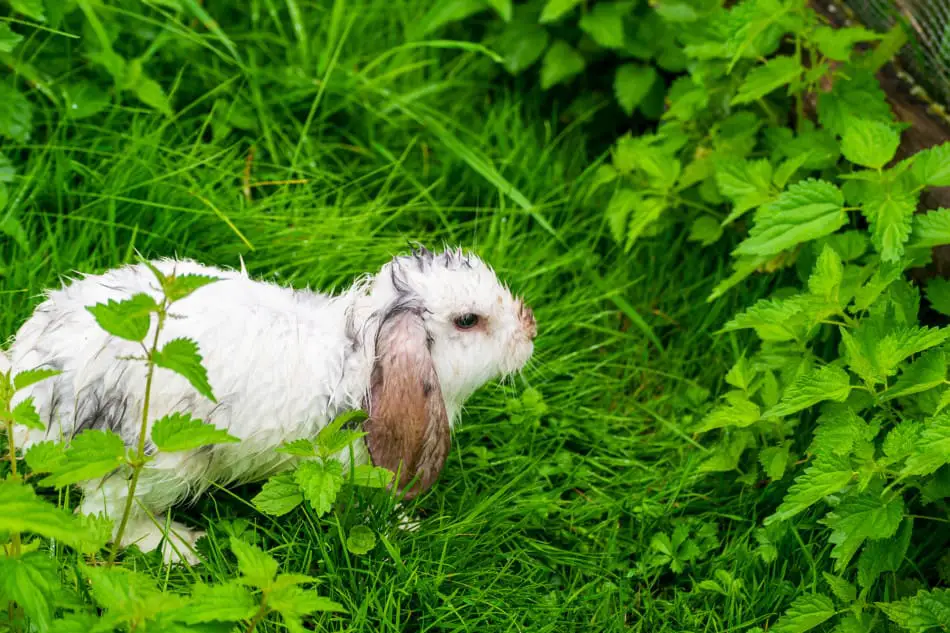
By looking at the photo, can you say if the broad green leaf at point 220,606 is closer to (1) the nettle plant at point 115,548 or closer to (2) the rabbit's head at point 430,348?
(1) the nettle plant at point 115,548

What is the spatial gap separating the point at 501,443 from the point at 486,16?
182 cm

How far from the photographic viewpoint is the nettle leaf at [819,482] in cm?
222

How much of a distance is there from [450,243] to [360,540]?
1.25 m

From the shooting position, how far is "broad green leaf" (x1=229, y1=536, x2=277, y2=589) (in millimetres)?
1810

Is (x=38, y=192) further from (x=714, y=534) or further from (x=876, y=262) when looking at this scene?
(x=876, y=262)

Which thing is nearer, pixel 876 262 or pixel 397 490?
pixel 397 490

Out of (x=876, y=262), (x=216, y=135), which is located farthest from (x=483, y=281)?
(x=216, y=135)

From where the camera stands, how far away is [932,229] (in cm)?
252

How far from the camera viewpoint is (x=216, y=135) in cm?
338

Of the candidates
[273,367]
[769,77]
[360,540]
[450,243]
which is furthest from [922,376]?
[450,243]

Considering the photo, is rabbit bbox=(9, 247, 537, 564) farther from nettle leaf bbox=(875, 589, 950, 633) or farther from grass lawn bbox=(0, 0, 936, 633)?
nettle leaf bbox=(875, 589, 950, 633)

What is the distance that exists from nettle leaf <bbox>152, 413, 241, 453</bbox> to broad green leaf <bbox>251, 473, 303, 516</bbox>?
479 mm

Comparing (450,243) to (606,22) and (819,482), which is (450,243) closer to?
(606,22)

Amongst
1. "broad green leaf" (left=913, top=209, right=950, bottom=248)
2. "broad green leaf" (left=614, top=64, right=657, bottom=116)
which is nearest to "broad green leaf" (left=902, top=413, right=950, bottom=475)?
"broad green leaf" (left=913, top=209, right=950, bottom=248)
